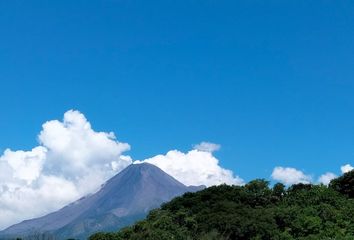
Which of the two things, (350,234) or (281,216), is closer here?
(350,234)

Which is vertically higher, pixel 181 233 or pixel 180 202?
pixel 180 202

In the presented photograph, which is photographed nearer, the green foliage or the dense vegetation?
the dense vegetation

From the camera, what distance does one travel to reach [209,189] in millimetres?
73125

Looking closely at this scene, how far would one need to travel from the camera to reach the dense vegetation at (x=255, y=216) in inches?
2132

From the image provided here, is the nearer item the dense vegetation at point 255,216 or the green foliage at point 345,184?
the dense vegetation at point 255,216

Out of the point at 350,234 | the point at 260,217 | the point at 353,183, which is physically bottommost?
the point at 350,234

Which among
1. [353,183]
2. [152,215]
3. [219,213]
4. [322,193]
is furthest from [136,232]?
[353,183]

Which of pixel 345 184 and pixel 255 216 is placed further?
pixel 345 184

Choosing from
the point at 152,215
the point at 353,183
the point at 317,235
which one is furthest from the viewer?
the point at 353,183

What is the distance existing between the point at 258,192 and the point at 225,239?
17722 millimetres

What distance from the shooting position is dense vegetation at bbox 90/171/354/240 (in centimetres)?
5416

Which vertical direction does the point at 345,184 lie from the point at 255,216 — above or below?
above

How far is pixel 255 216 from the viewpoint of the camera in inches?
2231

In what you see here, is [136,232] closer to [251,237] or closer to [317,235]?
[251,237]
